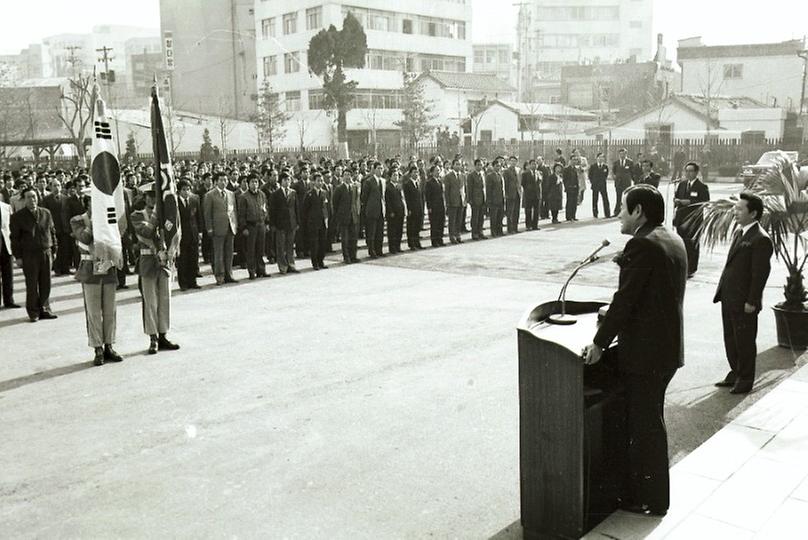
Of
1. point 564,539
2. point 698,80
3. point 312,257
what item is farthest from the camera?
point 698,80

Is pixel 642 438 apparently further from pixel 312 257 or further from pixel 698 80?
pixel 698 80

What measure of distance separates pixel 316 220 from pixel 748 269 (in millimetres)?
9724

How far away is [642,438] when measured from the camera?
457 cm

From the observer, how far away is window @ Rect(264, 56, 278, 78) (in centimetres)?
6258

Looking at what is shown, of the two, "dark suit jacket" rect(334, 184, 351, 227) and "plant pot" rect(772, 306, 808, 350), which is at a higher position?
"dark suit jacket" rect(334, 184, 351, 227)

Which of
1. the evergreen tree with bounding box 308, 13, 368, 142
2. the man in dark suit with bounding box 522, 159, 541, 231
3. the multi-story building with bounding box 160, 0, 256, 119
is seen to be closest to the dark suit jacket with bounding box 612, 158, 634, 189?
the man in dark suit with bounding box 522, 159, 541, 231

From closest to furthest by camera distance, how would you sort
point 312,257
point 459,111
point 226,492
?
point 226,492 < point 312,257 < point 459,111

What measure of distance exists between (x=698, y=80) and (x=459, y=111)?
21.0 m

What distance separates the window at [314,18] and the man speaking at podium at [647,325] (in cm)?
5699

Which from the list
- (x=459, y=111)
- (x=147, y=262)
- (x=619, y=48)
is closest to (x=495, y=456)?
(x=147, y=262)

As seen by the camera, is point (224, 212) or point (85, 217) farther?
point (224, 212)

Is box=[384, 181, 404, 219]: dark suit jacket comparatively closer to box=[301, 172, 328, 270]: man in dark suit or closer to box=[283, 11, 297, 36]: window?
box=[301, 172, 328, 270]: man in dark suit

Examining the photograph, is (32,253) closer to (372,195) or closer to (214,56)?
(372,195)

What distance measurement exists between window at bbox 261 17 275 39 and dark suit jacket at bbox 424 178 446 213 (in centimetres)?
4853
